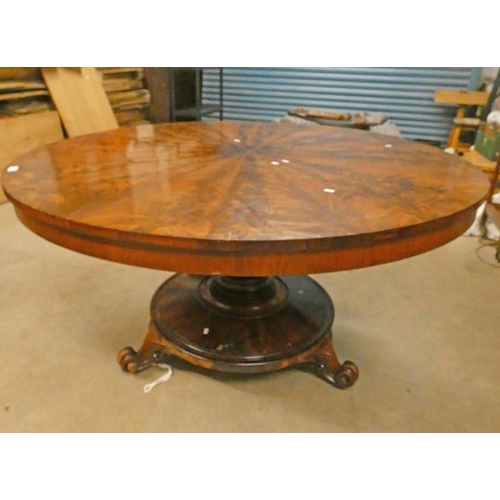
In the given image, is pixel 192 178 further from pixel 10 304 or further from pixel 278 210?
pixel 10 304

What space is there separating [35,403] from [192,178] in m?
0.73

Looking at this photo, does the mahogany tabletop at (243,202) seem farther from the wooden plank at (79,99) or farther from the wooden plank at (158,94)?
the wooden plank at (158,94)

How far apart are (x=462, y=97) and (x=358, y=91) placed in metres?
0.76

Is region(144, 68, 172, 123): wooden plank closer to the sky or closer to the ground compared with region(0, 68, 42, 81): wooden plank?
closer to the ground

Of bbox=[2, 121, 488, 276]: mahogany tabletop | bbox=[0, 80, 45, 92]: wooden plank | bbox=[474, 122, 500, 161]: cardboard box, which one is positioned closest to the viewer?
bbox=[2, 121, 488, 276]: mahogany tabletop

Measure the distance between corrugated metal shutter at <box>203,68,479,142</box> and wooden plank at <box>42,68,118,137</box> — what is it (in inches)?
42.7

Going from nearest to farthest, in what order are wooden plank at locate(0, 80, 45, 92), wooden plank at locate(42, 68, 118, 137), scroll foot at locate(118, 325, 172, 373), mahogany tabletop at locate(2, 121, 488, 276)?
mahogany tabletop at locate(2, 121, 488, 276) → scroll foot at locate(118, 325, 172, 373) → wooden plank at locate(0, 80, 45, 92) → wooden plank at locate(42, 68, 118, 137)

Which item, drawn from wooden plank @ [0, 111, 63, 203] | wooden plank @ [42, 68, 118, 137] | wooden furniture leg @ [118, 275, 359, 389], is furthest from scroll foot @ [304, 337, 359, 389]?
wooden plank @ [42, 68, 118, 137]

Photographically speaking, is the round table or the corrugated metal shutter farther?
the corrugated metal shutter

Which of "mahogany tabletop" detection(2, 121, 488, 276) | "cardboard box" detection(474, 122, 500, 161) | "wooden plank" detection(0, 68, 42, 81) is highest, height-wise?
"mahogany tabletop" detection(2, 121, 488, 276)

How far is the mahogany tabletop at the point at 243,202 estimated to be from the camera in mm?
692

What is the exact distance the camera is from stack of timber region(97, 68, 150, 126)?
3.20m

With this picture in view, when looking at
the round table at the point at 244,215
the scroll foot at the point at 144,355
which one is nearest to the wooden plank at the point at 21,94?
the round table at the point at 244,215

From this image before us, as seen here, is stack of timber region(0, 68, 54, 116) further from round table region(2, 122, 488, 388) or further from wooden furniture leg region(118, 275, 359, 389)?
wooden furniture leg region(118, 275, 359, 389)
